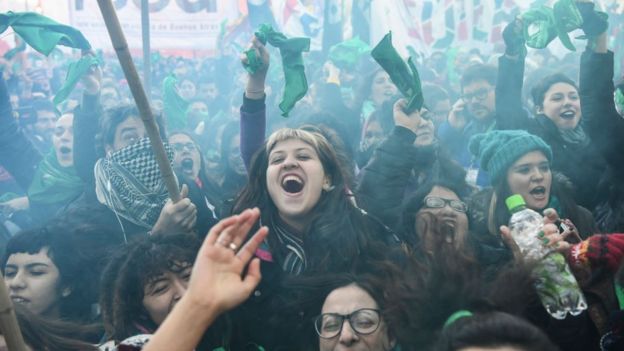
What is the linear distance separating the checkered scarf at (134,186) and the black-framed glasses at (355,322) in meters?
1.68

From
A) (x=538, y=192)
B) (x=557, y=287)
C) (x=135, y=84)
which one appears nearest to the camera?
(x=557, y=287)

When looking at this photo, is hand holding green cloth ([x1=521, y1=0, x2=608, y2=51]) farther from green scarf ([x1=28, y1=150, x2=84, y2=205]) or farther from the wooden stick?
green scarf ([x1=28, y1=150, x2=84, y2=205])

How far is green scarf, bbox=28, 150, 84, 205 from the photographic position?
184 inches

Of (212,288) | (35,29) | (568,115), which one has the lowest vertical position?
(212,288)

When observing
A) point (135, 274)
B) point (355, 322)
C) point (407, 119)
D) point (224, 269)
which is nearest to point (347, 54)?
point (407, 119)

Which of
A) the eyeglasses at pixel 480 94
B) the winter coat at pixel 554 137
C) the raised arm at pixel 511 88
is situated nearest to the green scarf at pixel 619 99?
the winter coat at pixel 554 137

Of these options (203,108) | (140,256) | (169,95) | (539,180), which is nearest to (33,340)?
(140,256)

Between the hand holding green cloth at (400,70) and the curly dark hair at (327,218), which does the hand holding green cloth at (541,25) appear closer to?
the hand holding green cloth at (400,70)

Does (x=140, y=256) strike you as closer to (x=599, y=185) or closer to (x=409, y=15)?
(x=599, y=185)

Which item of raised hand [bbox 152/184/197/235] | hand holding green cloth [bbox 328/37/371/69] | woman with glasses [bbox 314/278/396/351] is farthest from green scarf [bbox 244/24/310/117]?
hand holding green cloth [bbox 328/37/371/69]

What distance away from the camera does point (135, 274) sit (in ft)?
9.57

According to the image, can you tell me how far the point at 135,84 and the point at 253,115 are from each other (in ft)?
2.71

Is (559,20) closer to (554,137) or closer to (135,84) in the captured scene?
(554,137)

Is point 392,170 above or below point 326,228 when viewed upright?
above
